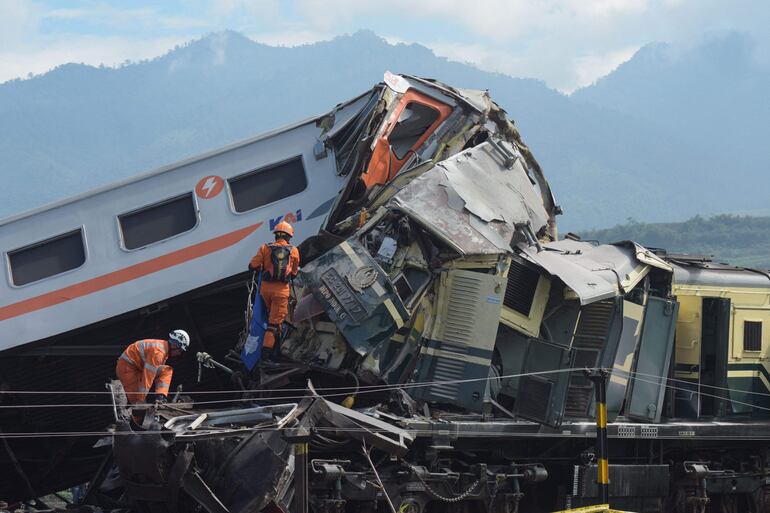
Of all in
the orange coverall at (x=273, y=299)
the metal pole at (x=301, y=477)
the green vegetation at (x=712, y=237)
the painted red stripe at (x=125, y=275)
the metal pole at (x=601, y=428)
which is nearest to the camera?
the metal pole at (x=301, y=477)

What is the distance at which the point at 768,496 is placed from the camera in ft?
48.7

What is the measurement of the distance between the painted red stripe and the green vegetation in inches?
3563

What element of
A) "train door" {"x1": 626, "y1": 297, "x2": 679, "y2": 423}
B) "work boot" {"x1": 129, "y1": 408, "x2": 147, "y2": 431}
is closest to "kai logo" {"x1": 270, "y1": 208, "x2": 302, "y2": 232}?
"work boot" {"x1": 129, "y1": 408, "x2": 147, "y2": 431}

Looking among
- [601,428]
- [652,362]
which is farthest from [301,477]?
[652,362]

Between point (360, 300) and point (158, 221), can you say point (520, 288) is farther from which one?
point (158, 221)

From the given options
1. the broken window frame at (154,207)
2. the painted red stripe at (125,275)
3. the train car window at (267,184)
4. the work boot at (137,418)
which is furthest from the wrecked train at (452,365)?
the broken window frame at (154,207)

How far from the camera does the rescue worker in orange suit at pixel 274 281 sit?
466 inches

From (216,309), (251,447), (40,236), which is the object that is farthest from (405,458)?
(40,236)

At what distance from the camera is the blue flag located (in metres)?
12.0

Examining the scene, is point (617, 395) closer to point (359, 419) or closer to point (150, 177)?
point (359, 419)

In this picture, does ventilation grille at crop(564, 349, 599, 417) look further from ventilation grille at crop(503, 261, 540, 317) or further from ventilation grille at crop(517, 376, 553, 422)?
ventilation grille at crop(503, 261, 540, 317)

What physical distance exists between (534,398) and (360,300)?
229cm

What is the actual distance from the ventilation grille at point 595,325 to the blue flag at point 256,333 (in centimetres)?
366

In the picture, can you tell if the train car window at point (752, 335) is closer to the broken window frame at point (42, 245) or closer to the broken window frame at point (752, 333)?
the broken window frame at point (752, 333)
